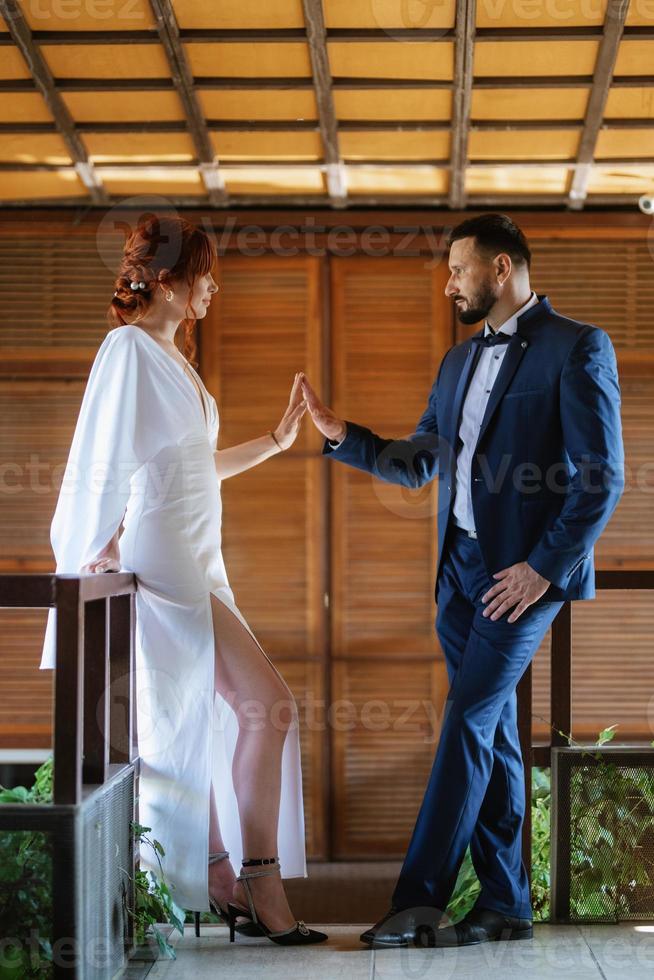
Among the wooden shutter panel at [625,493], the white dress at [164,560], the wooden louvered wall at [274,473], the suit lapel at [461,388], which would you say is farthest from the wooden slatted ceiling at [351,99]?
the white dress at [164,560]

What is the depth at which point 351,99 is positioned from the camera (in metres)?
3.99

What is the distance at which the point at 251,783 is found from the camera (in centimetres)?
259

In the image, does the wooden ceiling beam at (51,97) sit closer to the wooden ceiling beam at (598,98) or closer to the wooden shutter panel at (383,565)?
the wooden shutter panel at (383,565)

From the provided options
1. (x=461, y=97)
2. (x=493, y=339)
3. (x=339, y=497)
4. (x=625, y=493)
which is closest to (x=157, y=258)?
(x=493, y=339)

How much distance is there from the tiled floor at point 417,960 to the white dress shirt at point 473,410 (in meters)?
0.96

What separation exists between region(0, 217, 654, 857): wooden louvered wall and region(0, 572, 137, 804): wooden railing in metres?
2.06

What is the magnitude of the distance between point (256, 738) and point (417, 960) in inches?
23.6

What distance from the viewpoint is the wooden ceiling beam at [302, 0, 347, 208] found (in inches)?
140

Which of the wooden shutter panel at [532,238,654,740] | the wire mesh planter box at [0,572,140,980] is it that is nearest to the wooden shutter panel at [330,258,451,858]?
the wooden shutter panel at [532,238,654,740]

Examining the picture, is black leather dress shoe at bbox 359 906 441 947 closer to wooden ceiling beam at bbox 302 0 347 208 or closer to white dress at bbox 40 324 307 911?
white dress at bbox 40 324 307 911

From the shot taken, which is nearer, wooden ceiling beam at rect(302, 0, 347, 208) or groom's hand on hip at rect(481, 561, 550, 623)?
groom's hand on hip at rect(481, 561, 550, 623)

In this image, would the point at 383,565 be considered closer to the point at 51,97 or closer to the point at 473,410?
the point at 473,410

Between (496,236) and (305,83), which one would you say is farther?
(305,83)

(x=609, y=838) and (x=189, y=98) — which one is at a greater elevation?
(x=189, y=98)
